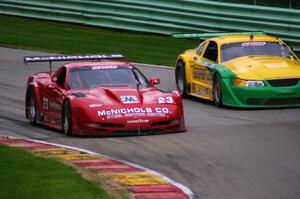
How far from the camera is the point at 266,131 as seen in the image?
15922 millimetres

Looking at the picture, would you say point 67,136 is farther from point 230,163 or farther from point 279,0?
point 279,0

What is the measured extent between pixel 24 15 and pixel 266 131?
19.2m

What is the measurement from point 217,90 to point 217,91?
2cm

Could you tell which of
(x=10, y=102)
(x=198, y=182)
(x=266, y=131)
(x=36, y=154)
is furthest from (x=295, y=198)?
(x=10, y=102)

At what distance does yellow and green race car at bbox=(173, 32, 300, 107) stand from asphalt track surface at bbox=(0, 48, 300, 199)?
27cm

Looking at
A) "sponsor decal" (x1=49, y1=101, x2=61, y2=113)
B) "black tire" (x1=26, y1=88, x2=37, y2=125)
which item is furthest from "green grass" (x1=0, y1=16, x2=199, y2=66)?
"sponsor decal" (x1=49, y1=101, x2=61, y2=113)

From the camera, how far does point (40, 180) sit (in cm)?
1138

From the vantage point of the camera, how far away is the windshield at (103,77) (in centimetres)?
1678

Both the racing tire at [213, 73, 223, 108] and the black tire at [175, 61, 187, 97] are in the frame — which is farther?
the black tire at [175, 61, 187, 97]

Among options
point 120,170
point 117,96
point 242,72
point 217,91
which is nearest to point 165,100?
point 117,96

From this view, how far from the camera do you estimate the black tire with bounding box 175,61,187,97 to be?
2148 centimetres

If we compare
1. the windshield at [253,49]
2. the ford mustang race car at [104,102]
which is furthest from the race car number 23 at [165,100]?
the windshield at [253,49]

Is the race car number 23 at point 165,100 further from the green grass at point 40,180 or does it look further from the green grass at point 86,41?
the green grass at point 86,41

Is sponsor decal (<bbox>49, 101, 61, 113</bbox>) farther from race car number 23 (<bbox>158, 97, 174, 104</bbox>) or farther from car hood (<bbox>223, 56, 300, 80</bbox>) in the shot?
car hood (<bbox>223, 56, 300, 80</bbox>)
